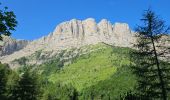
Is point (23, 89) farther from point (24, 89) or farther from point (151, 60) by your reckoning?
point (151, 60)

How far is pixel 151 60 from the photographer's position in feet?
104

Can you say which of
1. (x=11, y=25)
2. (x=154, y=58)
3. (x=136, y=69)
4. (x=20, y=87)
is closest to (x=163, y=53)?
(x=154, y=58)

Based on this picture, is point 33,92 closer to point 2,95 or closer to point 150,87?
point 2,95

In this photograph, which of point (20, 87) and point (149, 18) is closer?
point (149, 18)

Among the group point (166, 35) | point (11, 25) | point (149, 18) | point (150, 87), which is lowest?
point (150, 87)

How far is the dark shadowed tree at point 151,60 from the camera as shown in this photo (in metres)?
30.6

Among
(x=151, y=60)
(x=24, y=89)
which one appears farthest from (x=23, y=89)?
(x=151, y=60)

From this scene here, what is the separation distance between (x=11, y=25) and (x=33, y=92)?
4128 cm

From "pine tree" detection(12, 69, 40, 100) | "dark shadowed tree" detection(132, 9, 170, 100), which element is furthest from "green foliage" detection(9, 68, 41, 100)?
"dark shadowed tree" detection(132, 9, 170, 100)

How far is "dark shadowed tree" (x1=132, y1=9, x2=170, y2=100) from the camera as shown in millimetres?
30578

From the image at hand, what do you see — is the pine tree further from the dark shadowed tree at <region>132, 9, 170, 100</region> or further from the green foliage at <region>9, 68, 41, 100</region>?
the dark shadowed tree at <region>132, 9, 170, 100</region>

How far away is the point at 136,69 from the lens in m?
31.2

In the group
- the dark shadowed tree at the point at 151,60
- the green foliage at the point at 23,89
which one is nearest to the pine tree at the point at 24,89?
the green foliage at the point at 23,89

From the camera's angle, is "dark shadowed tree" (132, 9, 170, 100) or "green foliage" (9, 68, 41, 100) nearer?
"dark shadowed tree" (132, 9, 170, 100)
